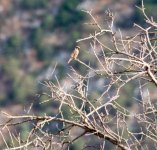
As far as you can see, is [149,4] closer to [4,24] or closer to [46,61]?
[46,61]

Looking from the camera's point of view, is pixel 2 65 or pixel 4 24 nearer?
pixel 2 65

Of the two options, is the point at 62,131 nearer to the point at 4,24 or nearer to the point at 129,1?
the point at 129,1

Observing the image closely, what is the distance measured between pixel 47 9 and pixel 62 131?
50042 millimetres

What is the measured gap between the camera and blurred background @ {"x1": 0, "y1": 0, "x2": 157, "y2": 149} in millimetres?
45122

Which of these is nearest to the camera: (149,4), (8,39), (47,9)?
(149,4)

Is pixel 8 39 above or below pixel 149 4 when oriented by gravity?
below

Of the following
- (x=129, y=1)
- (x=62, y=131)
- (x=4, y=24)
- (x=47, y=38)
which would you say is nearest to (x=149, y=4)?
Answer: (x=129, y=1)

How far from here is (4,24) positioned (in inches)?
2141

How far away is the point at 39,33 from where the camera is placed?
166 ft

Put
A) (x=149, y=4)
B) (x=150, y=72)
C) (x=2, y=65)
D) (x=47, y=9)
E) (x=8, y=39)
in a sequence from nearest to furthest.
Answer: (x=150, y=72) → (x=149, y=4) → (x=2, y=65) → (x=8, y=39) → (x=47, y=9)

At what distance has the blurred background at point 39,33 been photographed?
45122 mm

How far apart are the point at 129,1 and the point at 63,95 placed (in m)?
46.3

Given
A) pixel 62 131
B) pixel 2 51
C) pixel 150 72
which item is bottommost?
pixel 2 51

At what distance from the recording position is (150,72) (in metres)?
4.91
